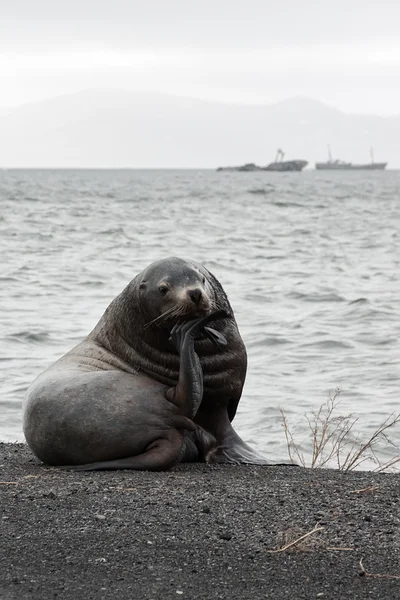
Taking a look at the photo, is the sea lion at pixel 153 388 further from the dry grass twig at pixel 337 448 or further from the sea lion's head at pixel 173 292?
the dry grass twig at pixel 337 448

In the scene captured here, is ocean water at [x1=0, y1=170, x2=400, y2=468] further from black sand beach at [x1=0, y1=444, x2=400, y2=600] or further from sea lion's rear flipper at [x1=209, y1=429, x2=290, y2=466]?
black sand beach at [x1=0, y1=444, x2=400, y2=600]

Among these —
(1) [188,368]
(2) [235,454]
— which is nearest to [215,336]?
(1) [188,368]

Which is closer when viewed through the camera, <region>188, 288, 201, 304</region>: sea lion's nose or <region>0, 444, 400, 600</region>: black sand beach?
<region>0, 444, 400, 600</region>: black sand beach

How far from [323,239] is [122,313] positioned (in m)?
22.3

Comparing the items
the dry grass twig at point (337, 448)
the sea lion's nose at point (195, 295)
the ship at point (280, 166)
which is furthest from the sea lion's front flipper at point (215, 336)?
the ship at point (280, 166)

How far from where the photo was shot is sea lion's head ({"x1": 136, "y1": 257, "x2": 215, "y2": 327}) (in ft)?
20.4

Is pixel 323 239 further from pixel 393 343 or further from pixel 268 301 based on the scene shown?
pixel 393 343

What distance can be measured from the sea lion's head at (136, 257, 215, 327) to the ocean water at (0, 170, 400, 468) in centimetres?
213

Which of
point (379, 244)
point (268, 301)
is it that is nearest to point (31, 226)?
point (379, 244)

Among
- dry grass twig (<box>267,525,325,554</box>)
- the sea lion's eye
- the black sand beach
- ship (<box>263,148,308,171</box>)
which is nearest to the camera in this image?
the black sand beach

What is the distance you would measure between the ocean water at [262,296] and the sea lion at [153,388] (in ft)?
5.69

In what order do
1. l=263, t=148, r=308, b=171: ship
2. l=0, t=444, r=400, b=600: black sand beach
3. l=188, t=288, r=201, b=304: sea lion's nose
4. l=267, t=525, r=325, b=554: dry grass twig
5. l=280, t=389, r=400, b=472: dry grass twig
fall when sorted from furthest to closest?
l=263, t=148, r=308, b=171: ship < l=280, t=389, r=400, b=472: dry grass twig < l=188, t=288, r=201, b=304: sea lion's nose < l=267, t=525, r=325, b=554: dry grass twig < l=0, t=444, r=400, b=600: black sand beach

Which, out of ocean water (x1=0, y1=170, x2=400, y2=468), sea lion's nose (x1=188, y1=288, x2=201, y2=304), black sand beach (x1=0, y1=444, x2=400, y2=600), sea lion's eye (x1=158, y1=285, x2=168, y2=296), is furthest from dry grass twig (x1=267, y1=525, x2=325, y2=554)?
ocean water (x1=0, y1=170, x2=400, y2=468)

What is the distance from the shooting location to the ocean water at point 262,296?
9.82 metres
